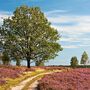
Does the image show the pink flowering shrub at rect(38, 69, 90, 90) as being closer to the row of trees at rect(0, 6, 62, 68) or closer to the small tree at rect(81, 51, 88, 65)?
the row of trees at rect(0, 6, 62, 68)

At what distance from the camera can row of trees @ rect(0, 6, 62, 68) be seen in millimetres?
81750

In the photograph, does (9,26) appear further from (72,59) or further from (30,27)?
(72,59)

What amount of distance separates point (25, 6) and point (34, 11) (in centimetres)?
258

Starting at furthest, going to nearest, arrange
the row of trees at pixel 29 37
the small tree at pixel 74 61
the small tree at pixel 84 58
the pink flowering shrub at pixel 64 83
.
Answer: the small tree at pixel 84 58 → the small tree at pixel 74 61 → the row of trees at pixel 29 37 → the pink flowering shrub at pixel 64 83

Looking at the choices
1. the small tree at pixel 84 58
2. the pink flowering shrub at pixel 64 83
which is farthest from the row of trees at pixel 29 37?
the small tree at pixel 84 58

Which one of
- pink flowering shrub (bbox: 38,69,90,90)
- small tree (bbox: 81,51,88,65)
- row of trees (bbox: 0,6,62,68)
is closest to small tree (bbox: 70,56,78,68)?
small tree (bbox: 81,51,88,65)

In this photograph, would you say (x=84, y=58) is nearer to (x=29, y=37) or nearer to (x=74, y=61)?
(x=74, y=61)

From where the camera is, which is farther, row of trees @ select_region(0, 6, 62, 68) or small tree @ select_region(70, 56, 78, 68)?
small tree @ select_region(70, 56, 78, 68)

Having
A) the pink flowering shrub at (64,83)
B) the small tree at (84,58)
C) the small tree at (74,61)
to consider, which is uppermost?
the small tree at (84,58)

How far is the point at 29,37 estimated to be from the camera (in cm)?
8200

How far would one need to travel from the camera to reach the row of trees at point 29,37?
3219 inches

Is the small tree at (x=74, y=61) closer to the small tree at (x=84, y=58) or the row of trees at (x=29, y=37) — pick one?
the small tree at (x=84, y=58)

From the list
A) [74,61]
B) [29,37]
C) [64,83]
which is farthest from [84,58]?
[64,83]

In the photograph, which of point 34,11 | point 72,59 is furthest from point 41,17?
point 72,59
